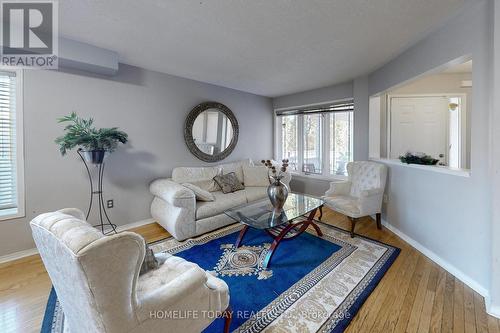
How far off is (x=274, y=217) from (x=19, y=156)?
2.86 meters

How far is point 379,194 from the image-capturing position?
2.95 m

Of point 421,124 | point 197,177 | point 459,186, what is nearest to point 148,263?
point 197,177

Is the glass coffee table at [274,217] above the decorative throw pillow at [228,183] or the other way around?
the other way around

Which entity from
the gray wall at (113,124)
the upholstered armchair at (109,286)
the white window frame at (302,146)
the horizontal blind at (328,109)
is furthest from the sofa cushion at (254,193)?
the upholstered armchair at (109,286)

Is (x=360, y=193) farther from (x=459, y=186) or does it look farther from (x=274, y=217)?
(x=274, y=217)

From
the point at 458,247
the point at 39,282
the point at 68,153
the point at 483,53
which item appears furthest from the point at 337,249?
the point at 68,153

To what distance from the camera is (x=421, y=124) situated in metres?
3.59

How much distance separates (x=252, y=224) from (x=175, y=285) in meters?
1.16

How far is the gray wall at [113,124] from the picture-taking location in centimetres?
238

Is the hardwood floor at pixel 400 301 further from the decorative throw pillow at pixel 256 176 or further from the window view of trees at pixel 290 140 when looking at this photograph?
the window view of trees at pixel 290 140

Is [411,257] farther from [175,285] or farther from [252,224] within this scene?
[175,285]

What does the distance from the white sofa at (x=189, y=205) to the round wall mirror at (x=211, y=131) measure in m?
0.46

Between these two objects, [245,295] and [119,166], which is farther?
[119,166]

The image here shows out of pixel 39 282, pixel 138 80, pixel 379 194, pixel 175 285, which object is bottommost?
pixel 39 282
